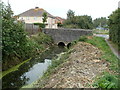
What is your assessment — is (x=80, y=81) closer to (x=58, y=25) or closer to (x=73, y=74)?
(x=73, y=74)

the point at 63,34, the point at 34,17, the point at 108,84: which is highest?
the point at 34,17

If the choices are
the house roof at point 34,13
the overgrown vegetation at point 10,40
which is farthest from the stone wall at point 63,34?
the overgrown vegetation at point 10,40

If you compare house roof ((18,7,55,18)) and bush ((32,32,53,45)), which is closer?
bush ((32,32,53,45))

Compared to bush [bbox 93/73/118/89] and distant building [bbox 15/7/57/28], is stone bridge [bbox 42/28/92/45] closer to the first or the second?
distant building [bbox 15/7/57/28]

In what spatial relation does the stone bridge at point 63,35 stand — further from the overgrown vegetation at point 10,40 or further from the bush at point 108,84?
the bush at point 108,84

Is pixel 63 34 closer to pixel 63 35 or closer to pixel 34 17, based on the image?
pixel 63 35

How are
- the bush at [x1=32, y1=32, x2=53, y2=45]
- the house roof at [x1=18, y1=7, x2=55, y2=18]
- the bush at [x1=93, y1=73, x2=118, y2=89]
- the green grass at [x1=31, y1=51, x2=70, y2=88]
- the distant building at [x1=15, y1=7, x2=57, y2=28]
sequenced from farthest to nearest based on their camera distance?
the house roof at [x1=18, y1=7, x2=55, y2=18]
the distant building at [x1=15, y1=7, x2=57, y2=28]
the bush at [x1=32, y1=32, x2=53, y2=45]
the green grass at [x1=31, y1=51, x2=70, y2=88]
the bush at [x1=93, y1=73, x2=118, y2=89]

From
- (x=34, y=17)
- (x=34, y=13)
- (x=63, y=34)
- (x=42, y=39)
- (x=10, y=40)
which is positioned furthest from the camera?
(x=34, y=13)

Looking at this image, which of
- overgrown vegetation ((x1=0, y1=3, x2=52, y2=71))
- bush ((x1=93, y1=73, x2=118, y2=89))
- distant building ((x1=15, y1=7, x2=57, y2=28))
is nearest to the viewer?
bush ((x1=93, y1=73, x2=118, y2=89))

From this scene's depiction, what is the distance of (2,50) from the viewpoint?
49.3ft

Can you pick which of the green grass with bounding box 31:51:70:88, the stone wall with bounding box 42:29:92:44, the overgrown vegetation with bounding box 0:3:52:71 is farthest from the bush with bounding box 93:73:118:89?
the stone wall with bounding box 42:29:92:44

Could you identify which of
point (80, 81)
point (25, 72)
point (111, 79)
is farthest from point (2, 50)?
point (111, 79)

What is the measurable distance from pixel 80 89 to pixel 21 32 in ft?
38.9

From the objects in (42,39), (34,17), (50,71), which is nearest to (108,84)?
(50,71)
